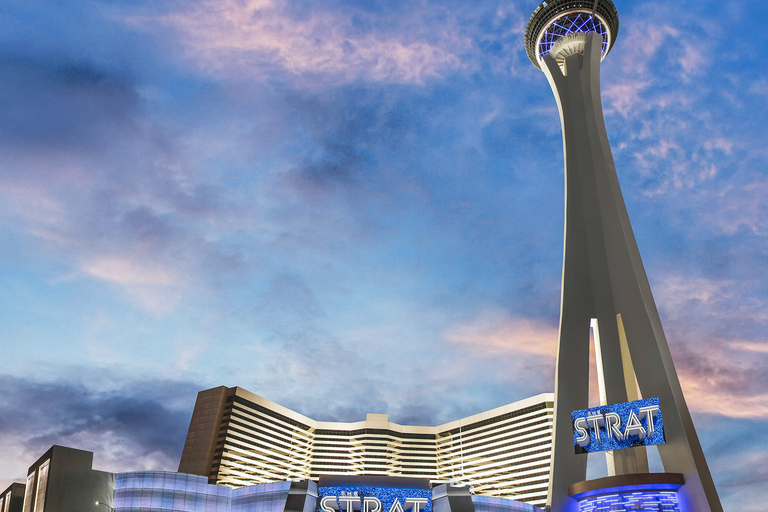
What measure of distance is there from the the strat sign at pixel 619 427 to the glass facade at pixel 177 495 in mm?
18508

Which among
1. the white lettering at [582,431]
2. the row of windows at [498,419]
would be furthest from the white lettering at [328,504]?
the row of windows at [498,419]

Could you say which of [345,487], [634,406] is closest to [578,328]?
[634,406]

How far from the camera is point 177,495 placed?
38344 mm

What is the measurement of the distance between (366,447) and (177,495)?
11403cm

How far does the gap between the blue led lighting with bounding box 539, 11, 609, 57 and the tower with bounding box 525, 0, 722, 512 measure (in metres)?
4.57

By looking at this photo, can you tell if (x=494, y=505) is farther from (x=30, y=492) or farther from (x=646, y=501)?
(x=30, y=492)

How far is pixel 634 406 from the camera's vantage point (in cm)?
3416

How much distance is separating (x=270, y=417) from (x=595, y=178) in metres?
110

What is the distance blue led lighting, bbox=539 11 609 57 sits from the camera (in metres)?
56.8

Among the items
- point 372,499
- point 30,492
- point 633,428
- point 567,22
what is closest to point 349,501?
point 372,499

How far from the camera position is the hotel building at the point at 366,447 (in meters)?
122

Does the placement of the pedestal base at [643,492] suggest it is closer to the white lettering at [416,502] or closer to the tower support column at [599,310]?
the tower support column at [599,310]

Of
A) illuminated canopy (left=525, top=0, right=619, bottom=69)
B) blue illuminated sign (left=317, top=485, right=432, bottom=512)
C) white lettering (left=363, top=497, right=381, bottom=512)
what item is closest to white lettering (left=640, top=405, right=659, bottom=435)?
blue illuminated sign (left=317, top=485, right=432, bottom=512)

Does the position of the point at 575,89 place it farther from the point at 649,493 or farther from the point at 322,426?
the point at 322,426
